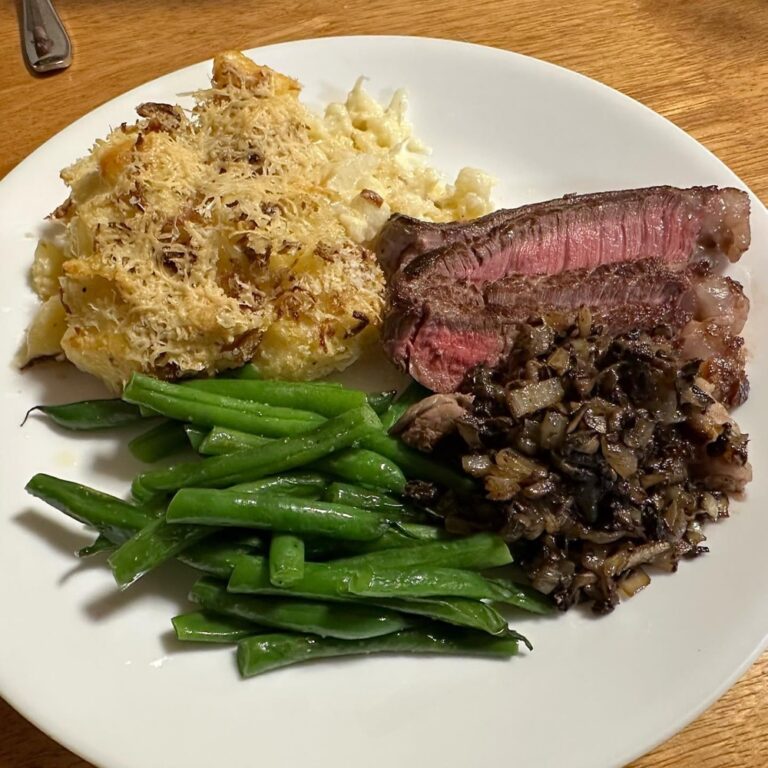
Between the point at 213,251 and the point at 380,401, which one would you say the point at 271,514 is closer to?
the point at 380,401

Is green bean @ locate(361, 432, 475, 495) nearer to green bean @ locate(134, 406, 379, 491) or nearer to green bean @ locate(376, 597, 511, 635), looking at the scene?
green bean @ locate(134, 406, 379, 491)

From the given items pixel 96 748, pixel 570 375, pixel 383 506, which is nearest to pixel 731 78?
pixel 570 375

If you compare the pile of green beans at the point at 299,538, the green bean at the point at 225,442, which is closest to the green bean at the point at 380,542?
the pile of green beans at the point at 299,538

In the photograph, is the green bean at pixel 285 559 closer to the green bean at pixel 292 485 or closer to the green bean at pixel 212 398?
the green bean at pixel 292 485

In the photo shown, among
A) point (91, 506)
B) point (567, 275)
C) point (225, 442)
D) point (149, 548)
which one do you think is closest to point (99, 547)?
point (91, 506)

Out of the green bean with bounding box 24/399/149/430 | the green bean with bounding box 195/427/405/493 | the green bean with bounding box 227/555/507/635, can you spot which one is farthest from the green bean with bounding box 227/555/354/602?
the green bean with bounding box 24/399/149/430
